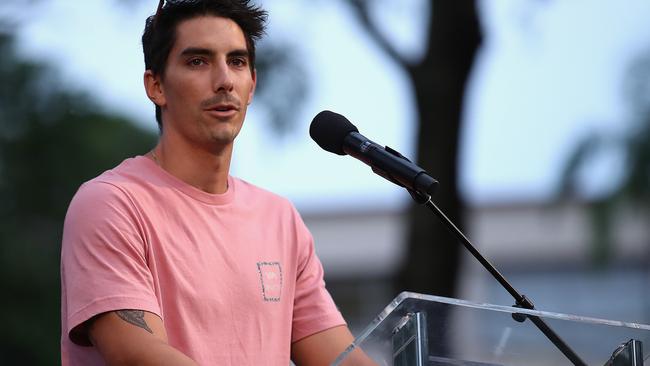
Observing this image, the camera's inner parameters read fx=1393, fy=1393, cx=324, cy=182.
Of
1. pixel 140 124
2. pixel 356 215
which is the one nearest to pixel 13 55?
pixel 140 124

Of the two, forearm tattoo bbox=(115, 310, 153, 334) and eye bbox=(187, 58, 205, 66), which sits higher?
eye bbox=(187, 58, 205, 66)

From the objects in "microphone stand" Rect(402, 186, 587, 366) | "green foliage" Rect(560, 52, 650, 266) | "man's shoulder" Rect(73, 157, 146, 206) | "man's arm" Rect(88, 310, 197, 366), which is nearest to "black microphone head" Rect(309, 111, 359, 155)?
"microphone stand" Rect(402, 186, 587, 366)

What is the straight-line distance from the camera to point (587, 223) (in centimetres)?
1493

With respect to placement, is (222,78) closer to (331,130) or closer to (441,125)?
(331,130)

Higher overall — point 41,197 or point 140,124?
point 140,124

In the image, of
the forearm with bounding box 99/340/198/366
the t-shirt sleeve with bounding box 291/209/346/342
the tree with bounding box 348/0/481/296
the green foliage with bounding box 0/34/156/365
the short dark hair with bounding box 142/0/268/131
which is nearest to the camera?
the forearm with bounding box 99/340/198/366

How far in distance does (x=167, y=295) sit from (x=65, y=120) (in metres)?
19.9

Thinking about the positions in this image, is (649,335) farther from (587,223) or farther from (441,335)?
(587,223)

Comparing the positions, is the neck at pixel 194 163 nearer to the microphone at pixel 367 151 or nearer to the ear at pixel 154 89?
the ear at pixel 154 89

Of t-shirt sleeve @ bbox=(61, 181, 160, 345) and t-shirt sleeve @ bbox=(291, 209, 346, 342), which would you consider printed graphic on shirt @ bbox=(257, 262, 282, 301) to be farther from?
t-shirt sleeve @ bbox=(61, 181, 160, 345)

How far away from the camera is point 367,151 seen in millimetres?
3502

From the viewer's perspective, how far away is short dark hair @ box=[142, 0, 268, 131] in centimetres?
394

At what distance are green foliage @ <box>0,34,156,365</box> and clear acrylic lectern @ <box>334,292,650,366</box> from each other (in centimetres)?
1922

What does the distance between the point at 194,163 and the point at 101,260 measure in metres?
0.52
